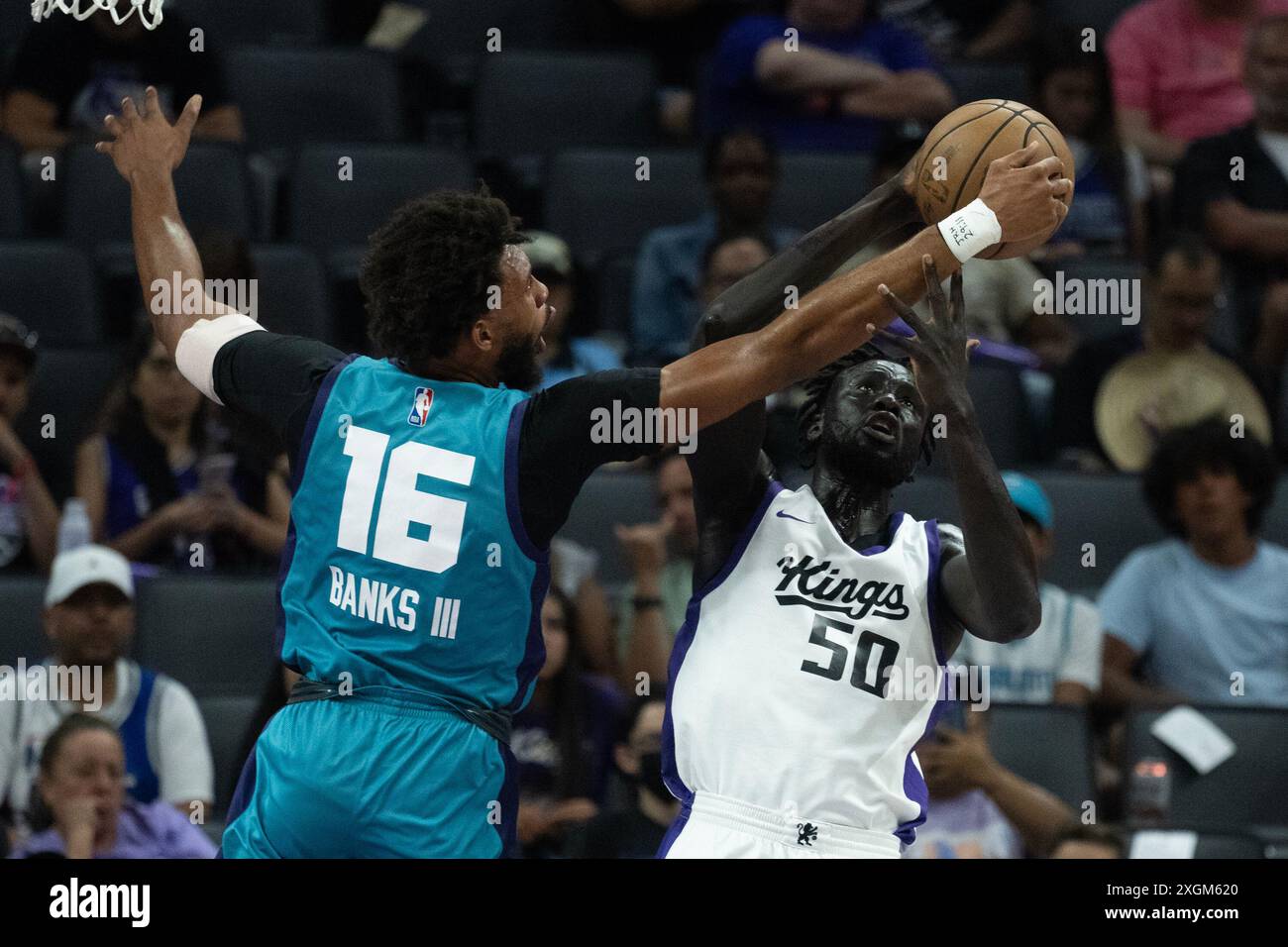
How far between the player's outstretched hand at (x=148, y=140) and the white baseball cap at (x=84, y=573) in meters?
2.33

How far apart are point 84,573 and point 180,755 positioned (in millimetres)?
673

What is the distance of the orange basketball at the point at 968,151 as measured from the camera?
4266 mm

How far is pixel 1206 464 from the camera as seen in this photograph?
7.22 meters

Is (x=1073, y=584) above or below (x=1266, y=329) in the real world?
below

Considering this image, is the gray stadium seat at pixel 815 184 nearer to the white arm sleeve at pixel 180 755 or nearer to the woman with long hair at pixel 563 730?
the woman with long hair at pixel 563 730

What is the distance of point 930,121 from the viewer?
920 cm

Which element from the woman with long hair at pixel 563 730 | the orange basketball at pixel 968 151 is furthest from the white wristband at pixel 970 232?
the woman with long hair at pixel 563 730

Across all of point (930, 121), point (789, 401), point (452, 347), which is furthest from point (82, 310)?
point (452, 347)

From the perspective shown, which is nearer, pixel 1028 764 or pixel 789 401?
pixel 1028 764

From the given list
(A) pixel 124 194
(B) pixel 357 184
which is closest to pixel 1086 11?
(B) pixel 357 184

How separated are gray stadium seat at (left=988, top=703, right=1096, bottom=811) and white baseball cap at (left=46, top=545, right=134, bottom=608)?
278 centimetres

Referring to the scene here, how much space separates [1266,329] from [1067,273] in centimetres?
86

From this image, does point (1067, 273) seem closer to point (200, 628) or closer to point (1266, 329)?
point (1266, 329)

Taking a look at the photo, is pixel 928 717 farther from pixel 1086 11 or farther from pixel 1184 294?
pixel 1086 11
